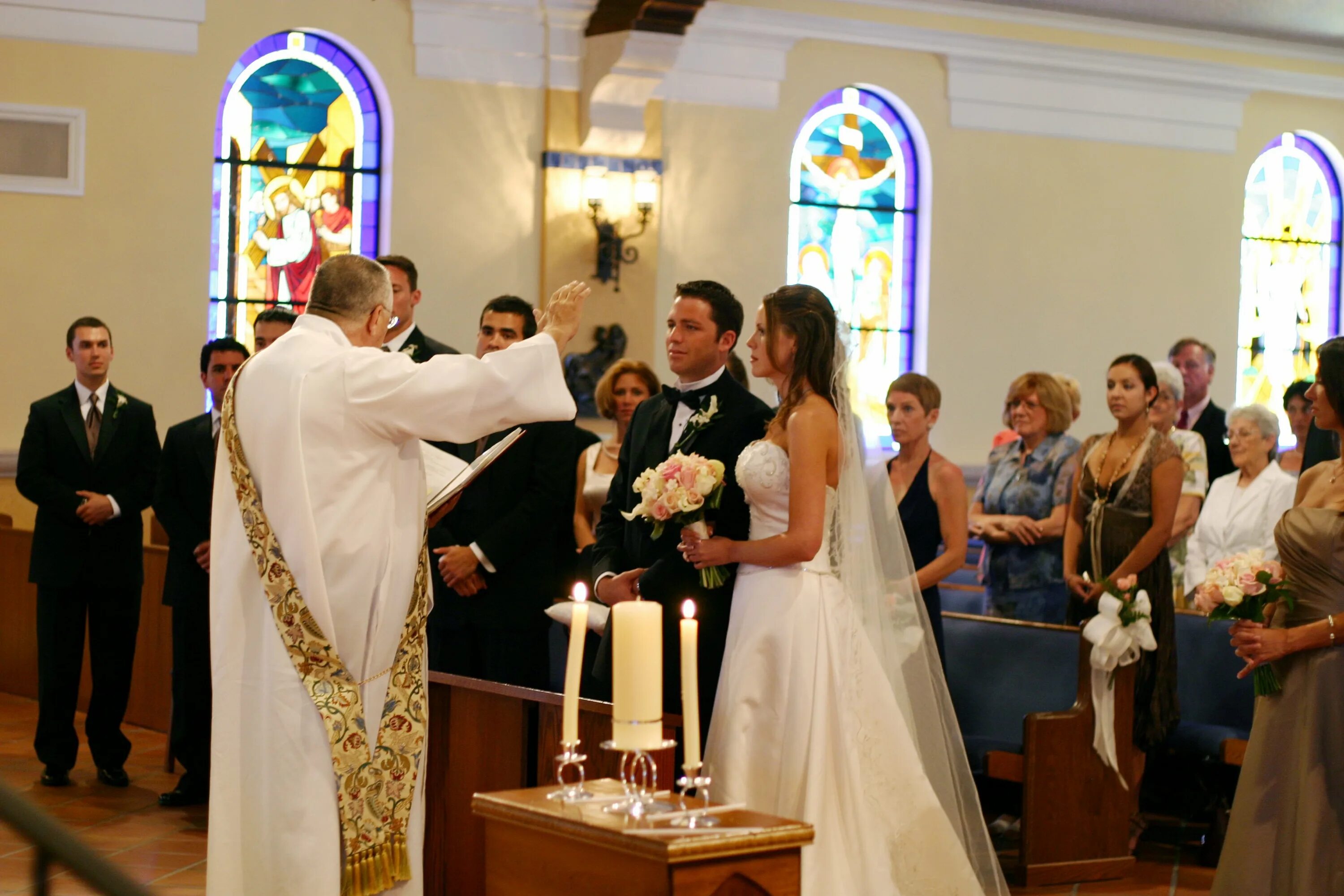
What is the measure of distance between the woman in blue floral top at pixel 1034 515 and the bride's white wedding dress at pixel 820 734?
7.45 ft

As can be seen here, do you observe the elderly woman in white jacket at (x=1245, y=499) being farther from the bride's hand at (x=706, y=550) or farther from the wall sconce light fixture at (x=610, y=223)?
the wall sconce light fixture at (x=610, y=223)

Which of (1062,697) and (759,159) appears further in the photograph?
(759,159)

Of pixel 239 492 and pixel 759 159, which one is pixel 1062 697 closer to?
pixel 239 492

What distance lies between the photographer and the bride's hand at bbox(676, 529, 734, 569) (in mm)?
3885

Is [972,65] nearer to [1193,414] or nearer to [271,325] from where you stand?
[1193,414]

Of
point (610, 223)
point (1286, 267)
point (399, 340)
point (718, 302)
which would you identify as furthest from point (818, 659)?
point (1286, 267)

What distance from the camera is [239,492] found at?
11.5 feet

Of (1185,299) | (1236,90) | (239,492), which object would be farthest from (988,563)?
(1236,90)

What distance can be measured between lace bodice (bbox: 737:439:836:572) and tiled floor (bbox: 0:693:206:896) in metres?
1.92

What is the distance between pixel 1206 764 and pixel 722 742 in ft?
7.98

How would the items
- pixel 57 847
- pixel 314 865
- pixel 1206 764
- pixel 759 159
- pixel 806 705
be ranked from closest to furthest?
1. pixel 57 847
2. pixel 314 865
3. pixel 806 705
4. pixel 1206 764
5. pixel 759 159

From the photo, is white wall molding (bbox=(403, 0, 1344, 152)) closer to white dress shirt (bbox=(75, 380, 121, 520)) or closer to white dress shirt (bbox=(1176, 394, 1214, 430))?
white dress shirt (bbox=(1176, 394, 1214, 430))

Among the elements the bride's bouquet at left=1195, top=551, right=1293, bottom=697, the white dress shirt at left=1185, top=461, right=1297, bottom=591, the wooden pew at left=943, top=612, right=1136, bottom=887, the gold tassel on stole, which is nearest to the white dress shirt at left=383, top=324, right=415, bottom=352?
the gold tassel on stole

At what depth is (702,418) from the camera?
4.00 meters
